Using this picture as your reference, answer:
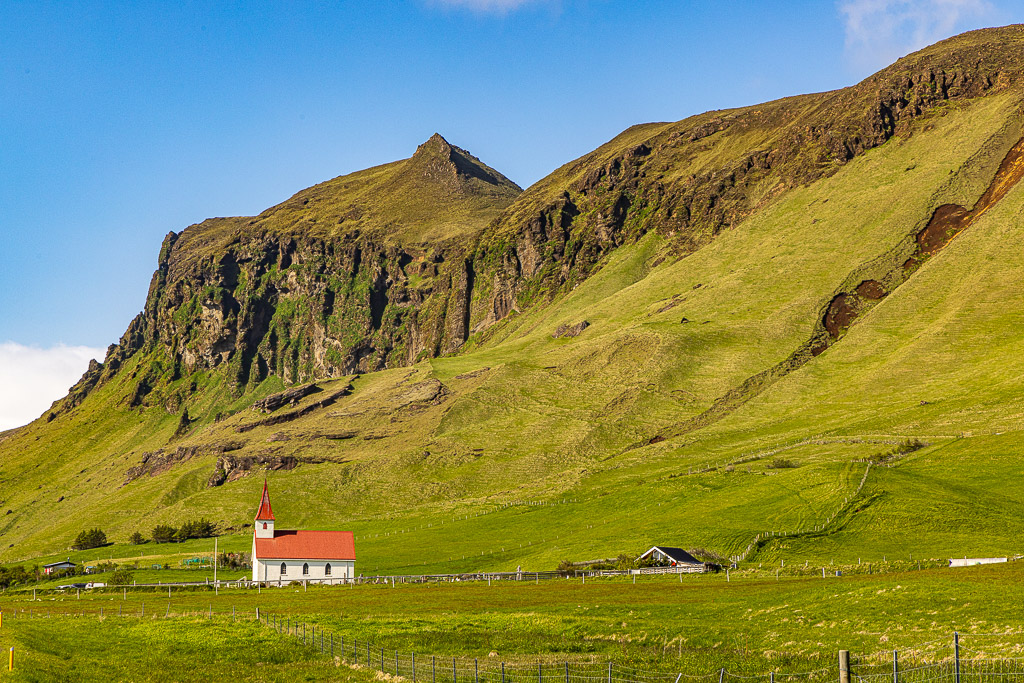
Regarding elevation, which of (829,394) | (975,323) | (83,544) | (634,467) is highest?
(975,323)

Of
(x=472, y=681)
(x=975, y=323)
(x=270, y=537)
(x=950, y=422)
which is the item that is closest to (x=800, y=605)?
(x=472, y=681)

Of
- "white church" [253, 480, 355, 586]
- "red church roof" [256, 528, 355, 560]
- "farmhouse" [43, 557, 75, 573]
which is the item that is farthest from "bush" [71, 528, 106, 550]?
"red church roof" [256, 528, 355, 560]

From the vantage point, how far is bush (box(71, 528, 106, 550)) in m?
186

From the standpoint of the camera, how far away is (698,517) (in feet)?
400

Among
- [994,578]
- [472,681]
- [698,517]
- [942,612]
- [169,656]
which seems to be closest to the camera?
[472,681]

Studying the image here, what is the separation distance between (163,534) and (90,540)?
17.7 metres

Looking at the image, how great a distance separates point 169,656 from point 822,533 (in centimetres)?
7704

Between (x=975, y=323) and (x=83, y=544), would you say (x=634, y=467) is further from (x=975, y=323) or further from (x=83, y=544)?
(x=83, y=544)

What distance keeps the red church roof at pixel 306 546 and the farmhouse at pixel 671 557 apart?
149ft

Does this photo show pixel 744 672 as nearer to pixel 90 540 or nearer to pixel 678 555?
pixel 678 555

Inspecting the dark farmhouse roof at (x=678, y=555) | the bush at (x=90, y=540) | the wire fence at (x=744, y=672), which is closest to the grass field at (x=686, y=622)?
the wire fence at (x=744, y=672)

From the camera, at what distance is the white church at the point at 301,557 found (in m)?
121

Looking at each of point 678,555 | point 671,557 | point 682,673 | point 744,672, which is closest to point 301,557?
point 671,557

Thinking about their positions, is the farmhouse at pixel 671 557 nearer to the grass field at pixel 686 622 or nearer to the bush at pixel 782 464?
the grass field at pixel 686 622
